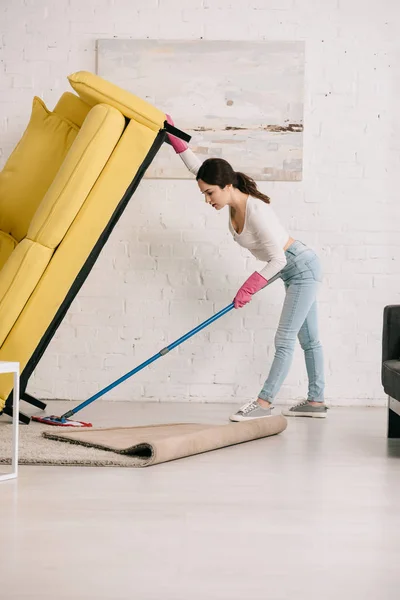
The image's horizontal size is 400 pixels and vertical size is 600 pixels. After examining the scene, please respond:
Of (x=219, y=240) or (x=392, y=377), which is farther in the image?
(x=219, y=240)

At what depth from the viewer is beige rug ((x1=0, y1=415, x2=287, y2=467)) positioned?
2.81 m

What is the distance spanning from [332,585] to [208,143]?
10.7 feet

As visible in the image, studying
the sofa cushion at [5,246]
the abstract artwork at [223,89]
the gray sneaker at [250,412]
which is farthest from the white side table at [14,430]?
the abstract artwork at [223,89]

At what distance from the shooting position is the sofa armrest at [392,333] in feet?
11.5

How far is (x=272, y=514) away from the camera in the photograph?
2205mm

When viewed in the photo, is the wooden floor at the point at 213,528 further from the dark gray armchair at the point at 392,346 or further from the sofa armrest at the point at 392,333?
the sofa armrest at the point at 392,333

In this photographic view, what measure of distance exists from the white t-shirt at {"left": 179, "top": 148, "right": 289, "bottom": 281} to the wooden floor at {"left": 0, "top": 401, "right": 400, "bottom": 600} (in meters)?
0.99

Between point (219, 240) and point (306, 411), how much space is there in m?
1.07

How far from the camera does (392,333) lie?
11.5 feet

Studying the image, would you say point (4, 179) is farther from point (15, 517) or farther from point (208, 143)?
point (15, 517)

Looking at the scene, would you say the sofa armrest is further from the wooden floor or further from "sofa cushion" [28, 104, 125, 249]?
"sofa cushion" [28, 104, 125, 249]

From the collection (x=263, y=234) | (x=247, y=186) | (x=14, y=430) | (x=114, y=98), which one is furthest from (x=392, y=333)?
(x=14, y=430)

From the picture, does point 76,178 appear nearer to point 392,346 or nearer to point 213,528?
point 392,346

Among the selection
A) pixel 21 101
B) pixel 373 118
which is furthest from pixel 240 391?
pixel 21 101
